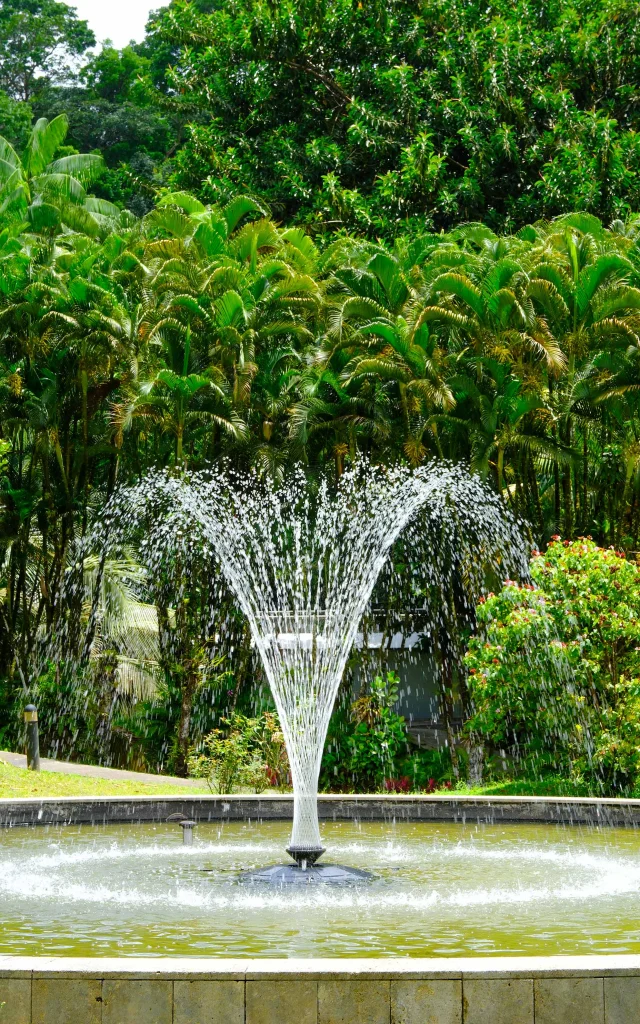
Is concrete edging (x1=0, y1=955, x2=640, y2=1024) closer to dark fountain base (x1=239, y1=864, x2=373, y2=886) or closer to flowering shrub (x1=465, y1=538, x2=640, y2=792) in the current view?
dark fountain base (x1=239, y1=864, x2=373, y2=886)

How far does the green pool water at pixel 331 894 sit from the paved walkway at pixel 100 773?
250 inches

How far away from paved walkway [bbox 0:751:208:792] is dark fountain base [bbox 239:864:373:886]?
910cm

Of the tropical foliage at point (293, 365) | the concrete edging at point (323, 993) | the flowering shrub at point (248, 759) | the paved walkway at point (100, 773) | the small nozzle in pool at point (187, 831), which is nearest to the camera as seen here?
the concrete edging at point (323, 993)

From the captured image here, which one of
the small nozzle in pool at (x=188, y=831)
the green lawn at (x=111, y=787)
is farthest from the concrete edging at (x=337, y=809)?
the green lawn at (x=111, y=787)

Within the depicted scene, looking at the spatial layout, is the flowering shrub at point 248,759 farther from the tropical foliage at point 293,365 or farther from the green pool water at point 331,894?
the green pool water at point 331,894

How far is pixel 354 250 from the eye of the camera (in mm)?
21953

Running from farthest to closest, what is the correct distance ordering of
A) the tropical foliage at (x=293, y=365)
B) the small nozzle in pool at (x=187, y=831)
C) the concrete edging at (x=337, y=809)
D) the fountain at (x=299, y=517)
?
the tropical foliage at (x=293, y=365) → the fountain at (x=299, y=517) → the concrete edging at (x=337, y=809) → the small nozzle in pool at (x=187, y=831)

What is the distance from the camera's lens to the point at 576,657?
15.2 meters

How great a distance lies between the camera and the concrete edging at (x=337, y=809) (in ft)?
39.3

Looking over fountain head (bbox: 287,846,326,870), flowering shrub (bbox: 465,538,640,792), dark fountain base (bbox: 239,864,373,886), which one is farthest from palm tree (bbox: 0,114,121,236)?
dark fountain base (bbox: 239,864,373,886)

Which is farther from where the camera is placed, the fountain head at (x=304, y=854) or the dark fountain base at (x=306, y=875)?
the fountain head at (x=304, y=854)

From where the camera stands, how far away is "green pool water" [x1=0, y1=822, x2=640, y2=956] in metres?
6.68

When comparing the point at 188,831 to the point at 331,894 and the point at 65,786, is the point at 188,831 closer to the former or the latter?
the point at 331,894

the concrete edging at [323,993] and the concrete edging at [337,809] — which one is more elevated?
the concrete edging at [337,809]
